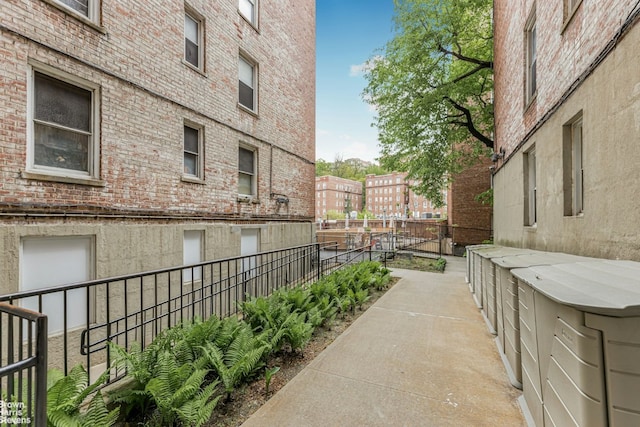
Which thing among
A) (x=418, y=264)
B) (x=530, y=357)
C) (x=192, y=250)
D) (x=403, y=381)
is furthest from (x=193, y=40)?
(x=418, y=264)

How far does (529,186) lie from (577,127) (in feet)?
7.18

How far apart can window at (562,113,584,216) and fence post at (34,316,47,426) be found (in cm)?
516

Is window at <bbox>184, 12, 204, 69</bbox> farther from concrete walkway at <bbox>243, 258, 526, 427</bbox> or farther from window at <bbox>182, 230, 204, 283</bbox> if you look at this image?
concrete walkway at <bbox>243, 258, 526, 427</bbox>

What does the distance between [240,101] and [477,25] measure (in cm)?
939

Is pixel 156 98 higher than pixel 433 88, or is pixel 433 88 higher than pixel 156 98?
pixel 433 88

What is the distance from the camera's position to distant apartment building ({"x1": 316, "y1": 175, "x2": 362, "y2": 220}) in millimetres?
59781

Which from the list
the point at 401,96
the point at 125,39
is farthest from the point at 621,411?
the point at 401,96

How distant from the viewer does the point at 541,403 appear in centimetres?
183

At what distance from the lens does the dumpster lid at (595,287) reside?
1171 millimetres

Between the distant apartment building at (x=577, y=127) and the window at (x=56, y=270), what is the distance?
20.6 feet

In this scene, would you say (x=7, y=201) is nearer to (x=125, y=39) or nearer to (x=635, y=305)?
(x=125, y=39)

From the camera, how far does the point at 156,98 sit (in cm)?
561

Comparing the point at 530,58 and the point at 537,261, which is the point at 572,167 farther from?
the point at 530,58

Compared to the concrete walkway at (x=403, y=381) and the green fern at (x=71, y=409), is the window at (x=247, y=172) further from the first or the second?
the green fern at (x=71, y=409)
